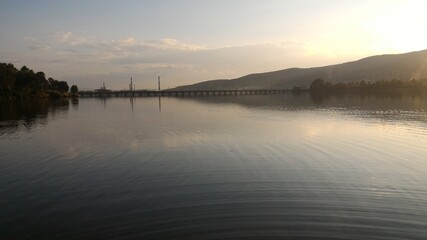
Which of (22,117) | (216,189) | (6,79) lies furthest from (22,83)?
(216,189)

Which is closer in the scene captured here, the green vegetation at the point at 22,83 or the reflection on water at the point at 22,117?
the reflection on water at the point at 22,117

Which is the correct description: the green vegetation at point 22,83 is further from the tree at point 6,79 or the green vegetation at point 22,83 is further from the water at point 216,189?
the water at point 216,189

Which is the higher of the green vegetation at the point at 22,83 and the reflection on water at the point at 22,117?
the green vegetation at the point at 22,83

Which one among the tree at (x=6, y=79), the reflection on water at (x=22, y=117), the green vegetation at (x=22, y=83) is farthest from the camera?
the green vegetation at (x=22, y=83)

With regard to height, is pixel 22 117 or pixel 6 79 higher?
pixel 6 79

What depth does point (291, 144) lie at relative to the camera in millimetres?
31578

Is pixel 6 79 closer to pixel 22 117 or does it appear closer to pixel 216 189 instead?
pixel 22 117

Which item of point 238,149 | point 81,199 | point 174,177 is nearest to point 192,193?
point 174,177

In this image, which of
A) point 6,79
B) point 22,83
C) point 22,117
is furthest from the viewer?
point 22,83

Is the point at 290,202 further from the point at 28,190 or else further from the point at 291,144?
the point at 291,144

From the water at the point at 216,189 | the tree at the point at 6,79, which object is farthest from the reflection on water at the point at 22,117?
the tree at the point at 6,79

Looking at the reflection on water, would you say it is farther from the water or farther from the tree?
the tree

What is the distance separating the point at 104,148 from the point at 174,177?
38.2ft

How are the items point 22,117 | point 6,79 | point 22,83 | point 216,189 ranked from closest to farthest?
1. point 216,189
2. point 22,117
3. point 6,79
4. point 22,83
